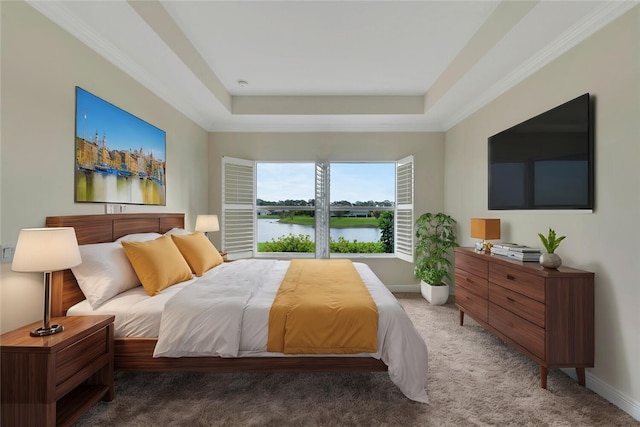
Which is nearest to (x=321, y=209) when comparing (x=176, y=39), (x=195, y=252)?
(x=195, y=252)

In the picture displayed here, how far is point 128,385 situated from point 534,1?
3.95 metres

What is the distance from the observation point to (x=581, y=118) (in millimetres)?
2135

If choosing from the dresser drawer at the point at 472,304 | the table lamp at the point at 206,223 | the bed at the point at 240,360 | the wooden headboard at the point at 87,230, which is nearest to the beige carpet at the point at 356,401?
the bed at the point at 240,360

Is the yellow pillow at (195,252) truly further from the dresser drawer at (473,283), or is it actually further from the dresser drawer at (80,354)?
the dresser drawer at (473,283)

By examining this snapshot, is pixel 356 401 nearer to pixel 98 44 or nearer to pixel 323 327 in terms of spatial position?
pixel 323 327

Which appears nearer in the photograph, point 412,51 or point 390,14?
point 390,14

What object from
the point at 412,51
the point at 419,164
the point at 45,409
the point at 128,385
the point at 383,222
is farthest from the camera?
the point at 383,222

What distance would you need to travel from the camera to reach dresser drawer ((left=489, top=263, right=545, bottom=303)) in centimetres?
210

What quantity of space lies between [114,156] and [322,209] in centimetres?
296

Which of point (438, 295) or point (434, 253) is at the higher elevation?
→ point (434, 253)

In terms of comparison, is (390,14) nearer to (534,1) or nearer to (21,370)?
(534,1)

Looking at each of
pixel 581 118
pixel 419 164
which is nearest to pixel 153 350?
pixel 581 118

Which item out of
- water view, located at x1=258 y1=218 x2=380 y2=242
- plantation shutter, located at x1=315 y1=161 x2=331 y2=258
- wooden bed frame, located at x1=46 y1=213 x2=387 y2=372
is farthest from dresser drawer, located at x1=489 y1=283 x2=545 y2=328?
plantation shutter, located at x1=315 y1=161 x2=331 y2=258

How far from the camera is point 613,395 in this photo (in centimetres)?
196
